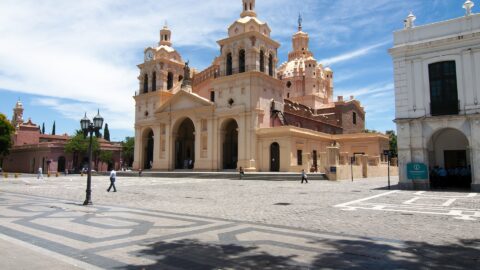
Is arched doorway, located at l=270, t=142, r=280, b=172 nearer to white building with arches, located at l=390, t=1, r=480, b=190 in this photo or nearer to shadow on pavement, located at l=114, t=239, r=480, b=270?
white building with arches, located at l=390, t=1, r=480, b=190

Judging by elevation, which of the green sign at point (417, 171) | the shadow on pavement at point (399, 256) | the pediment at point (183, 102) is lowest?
the shadow on pavement at point (399, 256)

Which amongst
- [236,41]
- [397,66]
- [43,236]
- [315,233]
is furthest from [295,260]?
[236,41]

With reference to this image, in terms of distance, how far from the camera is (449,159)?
74.8 feet

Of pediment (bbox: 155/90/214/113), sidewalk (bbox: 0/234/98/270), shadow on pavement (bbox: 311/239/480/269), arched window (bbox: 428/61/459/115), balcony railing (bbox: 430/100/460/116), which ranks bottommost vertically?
shadow on pavement (bbox: 311/239/480/269)

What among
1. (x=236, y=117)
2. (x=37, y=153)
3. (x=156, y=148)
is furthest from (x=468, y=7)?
(x=37, y=153)

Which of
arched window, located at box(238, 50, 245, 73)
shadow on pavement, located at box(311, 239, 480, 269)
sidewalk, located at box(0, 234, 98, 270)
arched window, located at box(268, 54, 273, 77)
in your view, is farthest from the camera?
arched window, located at box(268, 54, 273, 77)

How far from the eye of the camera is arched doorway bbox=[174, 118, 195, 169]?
5088 centimetres

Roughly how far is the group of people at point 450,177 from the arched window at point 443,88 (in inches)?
134

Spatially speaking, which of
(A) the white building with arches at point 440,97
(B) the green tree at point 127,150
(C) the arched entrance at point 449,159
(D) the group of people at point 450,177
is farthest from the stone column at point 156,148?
(D) the group of people at point 450,177

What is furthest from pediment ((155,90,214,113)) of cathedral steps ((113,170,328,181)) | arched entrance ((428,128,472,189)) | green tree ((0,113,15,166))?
arched entrance ((428,128,472,189))

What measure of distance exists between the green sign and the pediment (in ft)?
91.7

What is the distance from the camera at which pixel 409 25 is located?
73.8ft

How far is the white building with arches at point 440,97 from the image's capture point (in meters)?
20.1

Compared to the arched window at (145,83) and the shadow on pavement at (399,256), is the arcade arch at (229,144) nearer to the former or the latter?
the arched window at (145,83)
